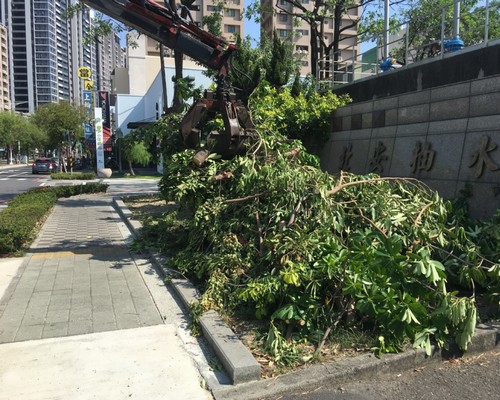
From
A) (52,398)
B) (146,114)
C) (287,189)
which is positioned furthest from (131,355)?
(146,114)

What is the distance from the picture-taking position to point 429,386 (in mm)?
3547

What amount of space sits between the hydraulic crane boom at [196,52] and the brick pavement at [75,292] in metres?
2.45

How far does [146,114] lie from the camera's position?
42656 millimetres

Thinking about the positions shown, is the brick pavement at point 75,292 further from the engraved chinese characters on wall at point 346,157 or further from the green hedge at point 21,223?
the engraved chinese characters on wall at point 346,157

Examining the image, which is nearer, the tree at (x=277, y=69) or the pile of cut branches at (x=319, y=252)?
the pile of cut branches at (x=319, y=252)

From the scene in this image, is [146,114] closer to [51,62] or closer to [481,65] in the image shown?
[481,65]

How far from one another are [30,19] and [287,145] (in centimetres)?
15295

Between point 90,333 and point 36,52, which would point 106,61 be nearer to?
point 36,52

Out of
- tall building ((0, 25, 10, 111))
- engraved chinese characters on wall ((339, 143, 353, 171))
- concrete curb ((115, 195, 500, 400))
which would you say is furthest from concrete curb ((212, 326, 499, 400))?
tall building ((0, 25, 10, 111))

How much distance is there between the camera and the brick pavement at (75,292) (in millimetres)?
4648

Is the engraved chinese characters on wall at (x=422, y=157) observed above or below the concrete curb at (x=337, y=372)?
above

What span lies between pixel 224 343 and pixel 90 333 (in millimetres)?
1476

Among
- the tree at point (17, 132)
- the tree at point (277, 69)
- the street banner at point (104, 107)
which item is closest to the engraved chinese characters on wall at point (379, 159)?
the tree at point (277, 69)

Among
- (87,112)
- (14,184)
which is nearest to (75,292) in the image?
(14,184)
